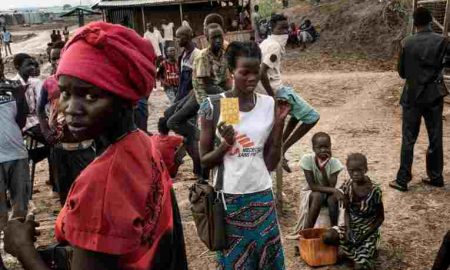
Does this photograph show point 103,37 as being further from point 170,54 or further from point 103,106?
point 170,54

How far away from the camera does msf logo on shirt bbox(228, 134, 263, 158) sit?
2621 mm

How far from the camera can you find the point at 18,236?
141cm

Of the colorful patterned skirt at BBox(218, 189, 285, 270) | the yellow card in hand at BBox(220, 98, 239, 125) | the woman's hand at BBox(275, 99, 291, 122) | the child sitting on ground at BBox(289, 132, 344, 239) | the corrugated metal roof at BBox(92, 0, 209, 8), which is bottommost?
the child sitting on ground at BBox(289, 132, 344, 239)

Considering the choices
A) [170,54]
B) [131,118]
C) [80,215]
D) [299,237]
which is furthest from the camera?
[170,54]

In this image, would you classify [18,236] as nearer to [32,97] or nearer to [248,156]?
[248,156]

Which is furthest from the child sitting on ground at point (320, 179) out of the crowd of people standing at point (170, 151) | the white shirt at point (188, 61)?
the white shirt at point (188, 61)

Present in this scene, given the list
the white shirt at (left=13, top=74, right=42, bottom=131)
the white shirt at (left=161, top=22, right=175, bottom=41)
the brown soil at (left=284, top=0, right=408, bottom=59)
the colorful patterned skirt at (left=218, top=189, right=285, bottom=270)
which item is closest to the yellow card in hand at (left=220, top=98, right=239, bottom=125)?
the colorful patterned skirt at (left=218, top=189, right=285, bottom=270)

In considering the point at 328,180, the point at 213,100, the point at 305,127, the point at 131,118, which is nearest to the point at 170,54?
the point at 305,127

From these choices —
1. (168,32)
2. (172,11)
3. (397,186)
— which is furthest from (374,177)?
(172,11)

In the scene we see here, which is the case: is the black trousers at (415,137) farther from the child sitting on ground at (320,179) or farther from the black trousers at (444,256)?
the black trousers at (444,256)

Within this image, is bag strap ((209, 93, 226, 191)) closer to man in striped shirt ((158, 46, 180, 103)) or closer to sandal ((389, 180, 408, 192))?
sandal ((389, 180, 408, 192))

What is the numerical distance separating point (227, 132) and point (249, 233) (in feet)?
1.73

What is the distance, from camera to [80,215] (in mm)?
1198

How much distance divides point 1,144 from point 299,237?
2.62m
